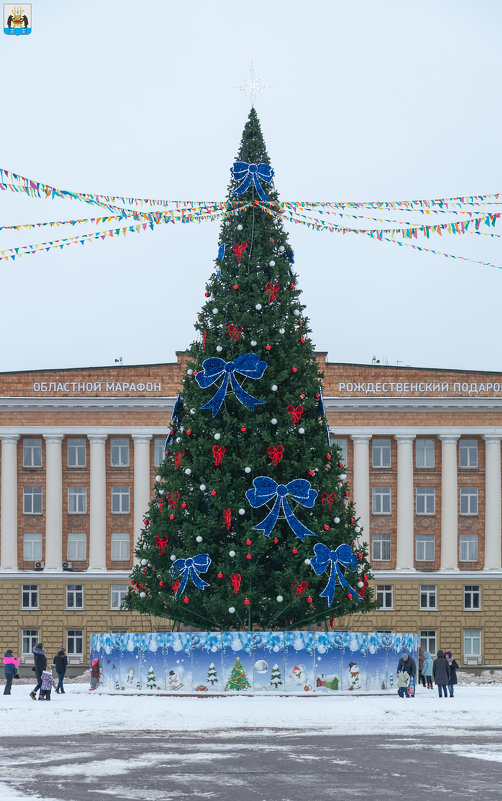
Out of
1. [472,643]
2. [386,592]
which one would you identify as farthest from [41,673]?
[472,643]

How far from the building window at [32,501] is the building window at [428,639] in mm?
20236

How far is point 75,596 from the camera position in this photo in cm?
7262

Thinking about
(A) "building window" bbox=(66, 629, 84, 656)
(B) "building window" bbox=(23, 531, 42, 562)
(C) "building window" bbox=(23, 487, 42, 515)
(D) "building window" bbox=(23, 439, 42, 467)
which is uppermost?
(D) "building window" bbox=(23, 439, 42, 467)

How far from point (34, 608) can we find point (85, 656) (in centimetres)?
380

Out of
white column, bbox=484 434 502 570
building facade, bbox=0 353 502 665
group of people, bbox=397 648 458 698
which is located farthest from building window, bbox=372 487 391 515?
group of people, bbox=397 648 458 698

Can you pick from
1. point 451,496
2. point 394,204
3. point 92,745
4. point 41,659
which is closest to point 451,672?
point 41,659

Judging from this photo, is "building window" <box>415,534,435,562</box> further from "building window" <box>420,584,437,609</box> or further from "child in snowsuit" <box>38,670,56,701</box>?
"child in snowsuit" <box>38,670,56,701</box>

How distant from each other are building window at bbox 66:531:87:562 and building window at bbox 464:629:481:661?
19631 mm

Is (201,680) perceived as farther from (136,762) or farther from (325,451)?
(136,762)

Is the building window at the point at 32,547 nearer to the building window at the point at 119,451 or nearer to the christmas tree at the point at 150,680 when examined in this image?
the building window at the point at 119,451

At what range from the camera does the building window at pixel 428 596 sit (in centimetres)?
7244

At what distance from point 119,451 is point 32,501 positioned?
16.7 ft

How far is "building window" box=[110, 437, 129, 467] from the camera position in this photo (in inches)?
2908

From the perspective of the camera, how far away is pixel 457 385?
72.6 meters
